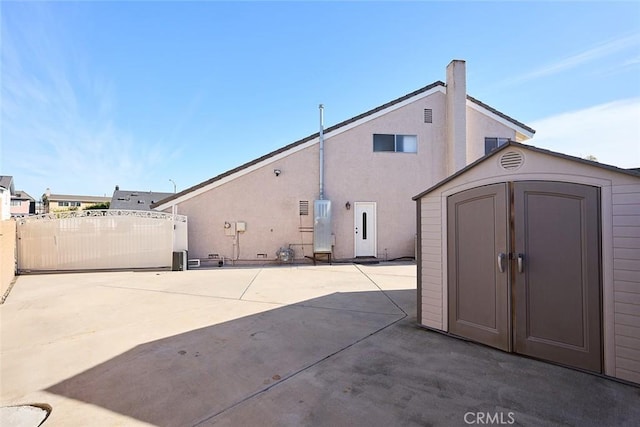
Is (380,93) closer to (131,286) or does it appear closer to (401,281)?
(401,281)

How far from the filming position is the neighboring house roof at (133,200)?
27.3 metres

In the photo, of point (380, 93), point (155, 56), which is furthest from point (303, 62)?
point (155, 56)

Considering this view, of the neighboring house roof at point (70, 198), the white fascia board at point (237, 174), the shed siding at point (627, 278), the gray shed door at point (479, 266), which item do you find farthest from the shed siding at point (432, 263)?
the neighboring house roof at point (70, 198)

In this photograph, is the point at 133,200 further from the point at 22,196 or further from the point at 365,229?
the point at 365,229

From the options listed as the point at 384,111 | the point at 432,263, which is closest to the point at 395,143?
the point at 384,111

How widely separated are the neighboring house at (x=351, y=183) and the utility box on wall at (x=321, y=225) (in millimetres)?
37

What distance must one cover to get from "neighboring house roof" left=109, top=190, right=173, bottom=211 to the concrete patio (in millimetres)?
25467

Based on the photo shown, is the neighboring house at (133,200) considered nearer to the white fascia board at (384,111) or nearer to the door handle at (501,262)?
the white fascia board at (384,111)

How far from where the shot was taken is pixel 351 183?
10953 mm

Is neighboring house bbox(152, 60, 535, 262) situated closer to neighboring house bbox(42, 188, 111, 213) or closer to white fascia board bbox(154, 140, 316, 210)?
white fascia board bbox(154, 140, 316, 210)

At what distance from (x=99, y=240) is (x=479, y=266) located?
10.9 metres

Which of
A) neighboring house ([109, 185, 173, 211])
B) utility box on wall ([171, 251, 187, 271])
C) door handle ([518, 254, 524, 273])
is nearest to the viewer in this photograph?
door handle ([518, 254, 524, 273])

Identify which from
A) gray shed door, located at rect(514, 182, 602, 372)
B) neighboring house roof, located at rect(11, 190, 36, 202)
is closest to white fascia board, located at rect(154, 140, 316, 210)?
gray shed door, located at rect(514, 182, 602, 372)

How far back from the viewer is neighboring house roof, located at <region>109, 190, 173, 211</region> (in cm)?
2727
